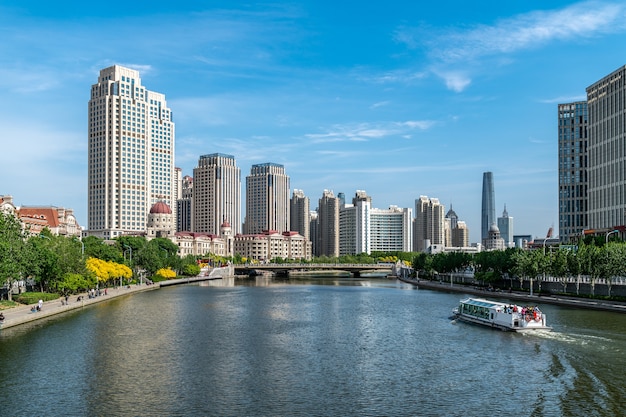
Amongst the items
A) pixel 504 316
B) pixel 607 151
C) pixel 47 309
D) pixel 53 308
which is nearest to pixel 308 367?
pixel 504 316

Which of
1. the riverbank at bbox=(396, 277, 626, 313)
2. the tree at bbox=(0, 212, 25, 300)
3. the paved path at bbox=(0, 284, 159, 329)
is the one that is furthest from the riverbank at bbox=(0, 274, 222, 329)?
the riverbank at bbox=(396, 277, 626, 313)

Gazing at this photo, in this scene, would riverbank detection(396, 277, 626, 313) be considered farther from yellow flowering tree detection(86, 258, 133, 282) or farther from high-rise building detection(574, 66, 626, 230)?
yellow flowering tree detection(86, 258, 133, 282)

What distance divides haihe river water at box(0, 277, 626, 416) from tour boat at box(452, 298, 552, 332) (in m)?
2.03

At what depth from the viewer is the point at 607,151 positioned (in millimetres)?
168875

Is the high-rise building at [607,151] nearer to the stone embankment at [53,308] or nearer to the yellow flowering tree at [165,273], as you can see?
the stone embankment at [53,308]

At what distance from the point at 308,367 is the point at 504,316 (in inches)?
1317

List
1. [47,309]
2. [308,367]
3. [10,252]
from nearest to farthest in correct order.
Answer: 1. [308,367]
2. [47,309]
3. [10,252]

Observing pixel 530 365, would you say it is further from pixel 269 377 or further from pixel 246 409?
pixel 246 409

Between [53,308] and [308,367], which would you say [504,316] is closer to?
[308,367]

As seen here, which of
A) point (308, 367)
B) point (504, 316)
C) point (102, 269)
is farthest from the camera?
point (102, 269)

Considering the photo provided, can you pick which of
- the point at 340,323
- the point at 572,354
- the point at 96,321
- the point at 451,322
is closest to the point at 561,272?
the point at 451,322

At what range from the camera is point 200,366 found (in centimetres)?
5384

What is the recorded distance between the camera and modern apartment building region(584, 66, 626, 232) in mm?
161500

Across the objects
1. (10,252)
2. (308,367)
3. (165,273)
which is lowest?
(165,273)
